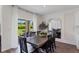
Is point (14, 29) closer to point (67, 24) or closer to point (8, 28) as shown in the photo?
point (8, 28)

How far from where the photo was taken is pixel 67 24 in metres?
1.78

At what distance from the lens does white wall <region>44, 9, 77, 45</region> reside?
1750 mm

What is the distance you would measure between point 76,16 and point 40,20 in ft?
1.94

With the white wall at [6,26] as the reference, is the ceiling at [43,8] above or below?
above

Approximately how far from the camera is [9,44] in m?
1.74

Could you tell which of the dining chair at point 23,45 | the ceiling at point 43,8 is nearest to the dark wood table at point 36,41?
the dining chair at point 23,45

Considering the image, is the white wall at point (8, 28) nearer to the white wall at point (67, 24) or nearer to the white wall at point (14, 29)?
the white wall at point (14, 29)

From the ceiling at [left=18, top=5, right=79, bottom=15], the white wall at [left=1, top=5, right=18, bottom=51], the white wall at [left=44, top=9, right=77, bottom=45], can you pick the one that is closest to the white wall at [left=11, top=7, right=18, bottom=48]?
the white wall at [left=1, top=5, right=18, bottom=51]

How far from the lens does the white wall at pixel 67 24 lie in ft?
5.74

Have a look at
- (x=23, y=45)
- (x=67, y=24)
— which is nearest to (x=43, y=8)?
(x=67, y=24)

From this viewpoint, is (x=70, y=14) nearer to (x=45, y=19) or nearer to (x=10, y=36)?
(x=45, y=19)

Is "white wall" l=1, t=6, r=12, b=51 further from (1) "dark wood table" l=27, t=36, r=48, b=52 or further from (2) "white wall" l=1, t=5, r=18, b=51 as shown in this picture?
(1) "dark wood table" l=27, t=36, r=48, b=52
